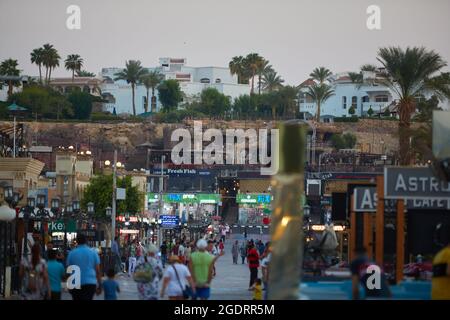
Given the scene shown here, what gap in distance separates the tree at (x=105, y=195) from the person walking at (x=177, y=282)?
52184mm

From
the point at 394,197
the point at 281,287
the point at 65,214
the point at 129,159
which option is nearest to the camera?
the point at 281,287

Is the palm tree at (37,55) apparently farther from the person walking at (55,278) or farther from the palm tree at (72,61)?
the person walking at (55,278)

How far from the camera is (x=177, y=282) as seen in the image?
19.7 m

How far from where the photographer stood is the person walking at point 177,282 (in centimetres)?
1964

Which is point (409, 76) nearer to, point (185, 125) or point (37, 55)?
point (37, 55)

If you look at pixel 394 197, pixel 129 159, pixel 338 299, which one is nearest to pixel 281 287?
pixel 338 299

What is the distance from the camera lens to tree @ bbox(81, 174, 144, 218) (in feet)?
245

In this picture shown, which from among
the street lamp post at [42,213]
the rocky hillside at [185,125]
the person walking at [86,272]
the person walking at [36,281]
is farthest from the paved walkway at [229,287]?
the rocky hillside at [185,125]

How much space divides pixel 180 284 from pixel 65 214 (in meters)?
29.9

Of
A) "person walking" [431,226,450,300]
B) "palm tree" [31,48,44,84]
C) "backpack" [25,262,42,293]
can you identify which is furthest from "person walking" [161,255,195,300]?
"palm tree" [31,48,44,84]

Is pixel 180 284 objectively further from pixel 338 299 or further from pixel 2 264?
pixel 2 264

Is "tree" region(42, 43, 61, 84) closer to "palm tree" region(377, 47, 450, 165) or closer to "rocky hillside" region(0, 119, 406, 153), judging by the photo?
"rocky hillside" region(0, 119, 406, 153)

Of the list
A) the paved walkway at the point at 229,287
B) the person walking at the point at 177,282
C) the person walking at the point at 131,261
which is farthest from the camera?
the person walking at the point at 131,261
